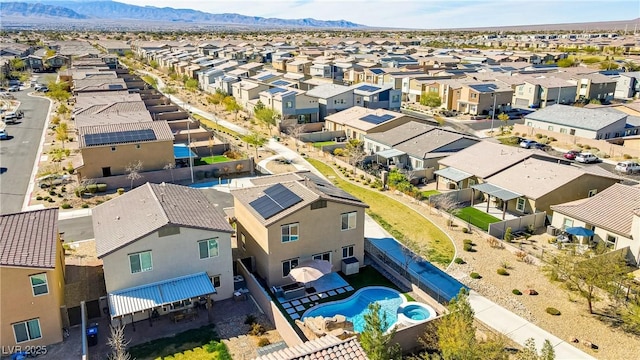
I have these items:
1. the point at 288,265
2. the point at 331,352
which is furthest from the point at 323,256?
the point at 331,352

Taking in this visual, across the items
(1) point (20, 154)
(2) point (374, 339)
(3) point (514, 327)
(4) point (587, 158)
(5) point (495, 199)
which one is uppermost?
(2) point (374, 339)

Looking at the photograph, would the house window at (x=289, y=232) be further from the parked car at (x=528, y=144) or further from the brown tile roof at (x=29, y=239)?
the parked car at (x=528, y=144)

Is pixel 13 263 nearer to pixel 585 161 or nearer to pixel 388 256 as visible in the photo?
pixel 388 256

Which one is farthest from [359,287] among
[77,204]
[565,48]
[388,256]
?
[565,48]

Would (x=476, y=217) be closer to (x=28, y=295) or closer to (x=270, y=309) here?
(x=270, y=309)

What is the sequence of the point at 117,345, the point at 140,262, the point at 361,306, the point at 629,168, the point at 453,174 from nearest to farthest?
the point at 117,345 → the point at 140,262 → the point at 361,306 → the point at 453,174 → the point at 629,168
